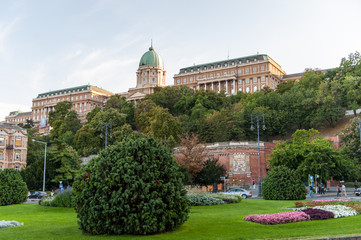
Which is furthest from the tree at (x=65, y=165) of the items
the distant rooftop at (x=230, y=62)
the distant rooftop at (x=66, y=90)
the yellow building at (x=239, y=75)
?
the distant rooftop at (x=66, y=90)

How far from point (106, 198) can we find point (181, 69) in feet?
411

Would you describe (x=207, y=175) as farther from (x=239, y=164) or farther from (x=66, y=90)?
(x=66, y=90)

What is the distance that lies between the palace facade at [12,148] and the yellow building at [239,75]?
60.5 m

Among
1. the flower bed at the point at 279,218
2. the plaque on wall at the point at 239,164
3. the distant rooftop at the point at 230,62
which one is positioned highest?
the distant rooftop at the point at 230,62

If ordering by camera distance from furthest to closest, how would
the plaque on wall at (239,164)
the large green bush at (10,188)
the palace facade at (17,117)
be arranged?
the palace facade at (17,117)
the plaque on wall at (239,164)
the large green bush at (10,188)

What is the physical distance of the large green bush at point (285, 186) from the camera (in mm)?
28531

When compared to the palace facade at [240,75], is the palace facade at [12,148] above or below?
below

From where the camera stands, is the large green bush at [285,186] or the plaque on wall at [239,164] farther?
the plaque on wall at [239,164]

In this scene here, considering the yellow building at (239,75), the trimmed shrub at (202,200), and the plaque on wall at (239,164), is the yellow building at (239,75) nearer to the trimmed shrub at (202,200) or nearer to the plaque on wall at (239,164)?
the plaque on wall at (239,164)

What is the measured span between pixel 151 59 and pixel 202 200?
12351cm

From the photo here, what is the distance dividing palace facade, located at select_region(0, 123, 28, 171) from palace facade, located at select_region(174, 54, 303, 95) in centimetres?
6047

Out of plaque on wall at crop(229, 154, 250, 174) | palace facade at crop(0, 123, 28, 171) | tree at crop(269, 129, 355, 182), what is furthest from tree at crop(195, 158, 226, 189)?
palace facade at crop(0, 123, 28, 171)

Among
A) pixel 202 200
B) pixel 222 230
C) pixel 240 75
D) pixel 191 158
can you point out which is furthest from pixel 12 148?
pixel 240 75

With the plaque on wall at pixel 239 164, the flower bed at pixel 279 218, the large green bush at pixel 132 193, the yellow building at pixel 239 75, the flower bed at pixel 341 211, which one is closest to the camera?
the large green bush at pixel 132 193
